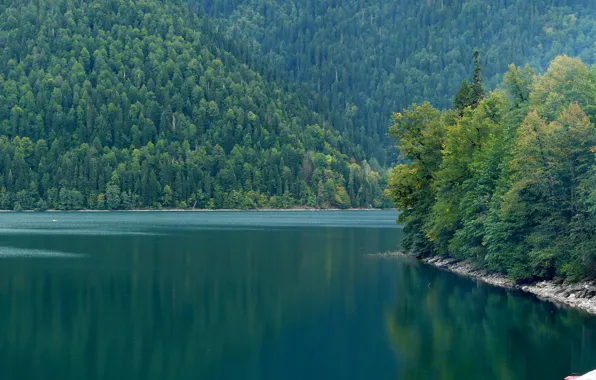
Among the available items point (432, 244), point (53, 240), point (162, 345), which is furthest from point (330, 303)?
point (53, 240)

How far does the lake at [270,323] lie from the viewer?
38.2 m

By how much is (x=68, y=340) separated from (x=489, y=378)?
22733 millimetres

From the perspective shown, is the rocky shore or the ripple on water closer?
the rocky shore

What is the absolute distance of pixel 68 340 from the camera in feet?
140

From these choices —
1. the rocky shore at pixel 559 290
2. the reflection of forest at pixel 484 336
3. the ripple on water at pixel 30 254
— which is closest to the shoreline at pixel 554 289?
the rocky shore at pixel 559 290

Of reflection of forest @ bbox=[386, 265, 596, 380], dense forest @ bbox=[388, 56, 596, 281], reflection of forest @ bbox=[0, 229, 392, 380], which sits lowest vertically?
reflection of forest @ bbox=[386, 265, 596, 380]

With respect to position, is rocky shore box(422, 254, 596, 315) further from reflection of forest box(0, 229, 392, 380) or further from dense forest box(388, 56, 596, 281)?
reflection of forest box(0, 229, 392, 380)

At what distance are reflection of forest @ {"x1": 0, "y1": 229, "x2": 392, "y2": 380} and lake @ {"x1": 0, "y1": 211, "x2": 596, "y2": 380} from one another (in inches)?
4.7

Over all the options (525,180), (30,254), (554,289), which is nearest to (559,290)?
(554,289)

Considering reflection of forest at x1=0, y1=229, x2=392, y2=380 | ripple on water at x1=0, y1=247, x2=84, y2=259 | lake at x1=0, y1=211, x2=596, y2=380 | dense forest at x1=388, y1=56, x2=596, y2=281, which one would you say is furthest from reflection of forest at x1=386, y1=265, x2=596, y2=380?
ripple on water at x1=0, y1=247, x2=84, y2=259

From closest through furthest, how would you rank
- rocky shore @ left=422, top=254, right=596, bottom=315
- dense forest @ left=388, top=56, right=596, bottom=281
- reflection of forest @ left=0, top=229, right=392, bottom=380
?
1. reflection of forest @ left=0, top=229, right=392, bottom=380
2. rocky shore @ left=422, top=254, right=596, bottom=315
3. dense forest @ left=388, top=56, right=596, bottom=281

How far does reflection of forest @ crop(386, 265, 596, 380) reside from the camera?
127 feet

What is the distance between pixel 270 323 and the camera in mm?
48312

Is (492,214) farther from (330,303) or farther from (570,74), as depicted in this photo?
(330,303)
